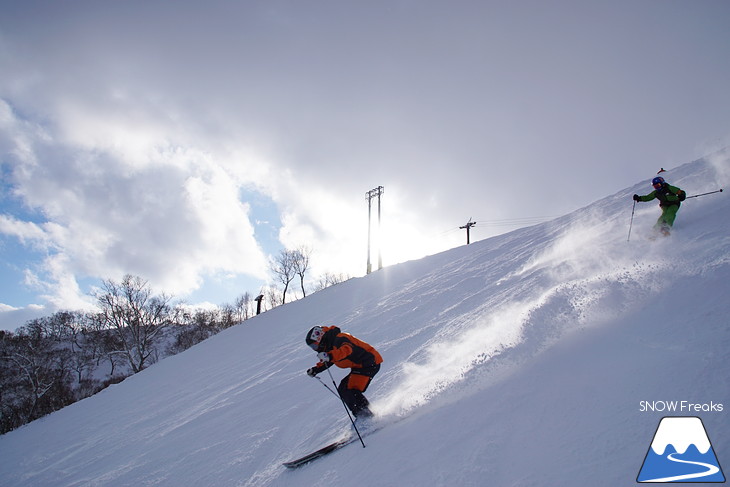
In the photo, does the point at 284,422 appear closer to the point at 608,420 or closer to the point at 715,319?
the point at 608,420

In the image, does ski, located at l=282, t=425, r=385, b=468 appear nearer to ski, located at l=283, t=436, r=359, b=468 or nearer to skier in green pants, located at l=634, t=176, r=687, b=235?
ski, located at l=283, t=436, r=359, b=468

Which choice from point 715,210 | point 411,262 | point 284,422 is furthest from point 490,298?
point 411,262

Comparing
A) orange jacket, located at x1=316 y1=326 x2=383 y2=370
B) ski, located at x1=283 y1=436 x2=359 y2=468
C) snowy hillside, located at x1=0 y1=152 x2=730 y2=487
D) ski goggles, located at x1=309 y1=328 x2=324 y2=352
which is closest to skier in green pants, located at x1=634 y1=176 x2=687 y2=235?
snowy hillside, located at x1=0 y1=152 x2=730 y2=487

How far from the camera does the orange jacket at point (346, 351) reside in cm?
Result: 508

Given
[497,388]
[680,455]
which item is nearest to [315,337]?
[497,388]

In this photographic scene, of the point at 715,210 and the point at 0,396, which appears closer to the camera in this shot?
the point at 715,210

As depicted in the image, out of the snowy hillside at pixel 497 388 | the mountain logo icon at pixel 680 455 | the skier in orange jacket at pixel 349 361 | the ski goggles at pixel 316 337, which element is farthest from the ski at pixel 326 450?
the mountain logo icon at pixel 680 455

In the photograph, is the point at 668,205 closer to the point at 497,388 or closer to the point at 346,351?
the point at 497,388

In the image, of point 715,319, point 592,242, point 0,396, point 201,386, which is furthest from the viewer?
point 0,396

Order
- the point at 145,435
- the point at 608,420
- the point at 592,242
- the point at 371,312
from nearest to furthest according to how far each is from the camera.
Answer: the point at 608,420, the point at 145,435, the point at 592,242, the point at 371,312

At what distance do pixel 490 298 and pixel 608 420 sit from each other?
6.46 m

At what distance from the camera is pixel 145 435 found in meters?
9.03

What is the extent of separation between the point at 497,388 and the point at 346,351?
6.94 ft

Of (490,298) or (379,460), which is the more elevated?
(490,298)
